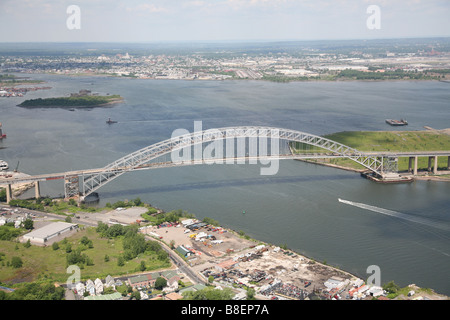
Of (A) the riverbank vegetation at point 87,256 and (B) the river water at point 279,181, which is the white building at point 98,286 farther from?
(B) the river water at point 279,181

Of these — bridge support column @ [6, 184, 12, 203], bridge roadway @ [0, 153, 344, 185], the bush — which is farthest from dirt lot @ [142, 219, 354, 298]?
bridge support column @ [6, 184, 12, 203]

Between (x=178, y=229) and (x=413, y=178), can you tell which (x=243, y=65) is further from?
(x=178, y=229)

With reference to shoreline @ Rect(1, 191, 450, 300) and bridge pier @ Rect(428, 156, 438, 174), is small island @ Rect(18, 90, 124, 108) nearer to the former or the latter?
bridge pier @ Rect(428, 156, 438, 174)

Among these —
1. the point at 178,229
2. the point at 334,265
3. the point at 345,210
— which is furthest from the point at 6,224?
the point at 345,210

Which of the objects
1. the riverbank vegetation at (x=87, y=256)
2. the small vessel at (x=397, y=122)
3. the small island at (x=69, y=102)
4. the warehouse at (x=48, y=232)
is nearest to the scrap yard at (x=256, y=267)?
the riverbank vegetation at (x=87, y=256)

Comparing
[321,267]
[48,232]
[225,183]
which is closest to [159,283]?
[321,267]

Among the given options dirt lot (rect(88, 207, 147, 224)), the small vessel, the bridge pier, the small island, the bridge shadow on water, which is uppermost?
the small island

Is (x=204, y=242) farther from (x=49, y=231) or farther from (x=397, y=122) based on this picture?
(x=397, y=122)
